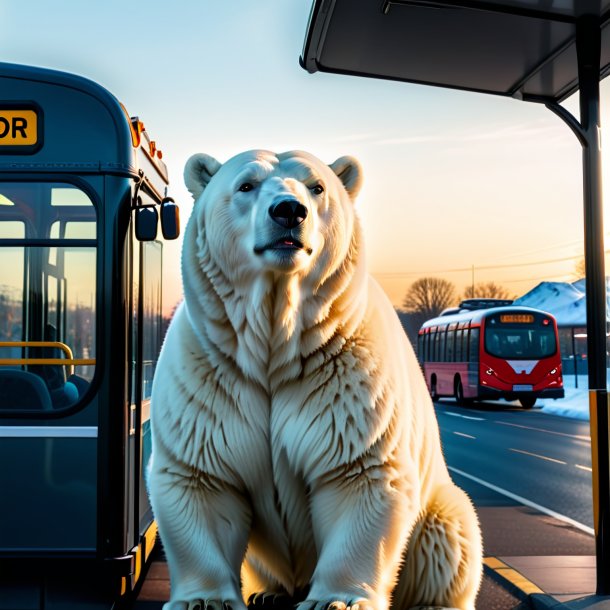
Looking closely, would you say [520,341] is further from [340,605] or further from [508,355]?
[340,605]

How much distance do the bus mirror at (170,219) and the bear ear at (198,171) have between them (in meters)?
1.50

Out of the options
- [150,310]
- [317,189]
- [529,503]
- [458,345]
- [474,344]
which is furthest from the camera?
[458,345]

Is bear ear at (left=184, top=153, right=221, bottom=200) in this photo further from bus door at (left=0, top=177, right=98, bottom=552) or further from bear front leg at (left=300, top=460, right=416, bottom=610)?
bus door at (left=0, top=177, right=98, bottom=552)

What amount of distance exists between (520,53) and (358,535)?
3.09m

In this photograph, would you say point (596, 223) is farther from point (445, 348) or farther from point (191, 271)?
point (445, 348)

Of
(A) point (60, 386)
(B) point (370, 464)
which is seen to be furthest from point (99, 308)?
(B) point (370, 464)

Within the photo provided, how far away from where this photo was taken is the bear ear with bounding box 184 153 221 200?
3.36 m

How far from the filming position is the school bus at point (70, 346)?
184 inches

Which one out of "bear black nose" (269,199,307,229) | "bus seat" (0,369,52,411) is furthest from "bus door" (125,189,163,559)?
"bear black nose" (269,199,307,229)

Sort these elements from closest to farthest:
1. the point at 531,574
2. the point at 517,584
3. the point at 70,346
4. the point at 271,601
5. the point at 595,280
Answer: the point at 271,601, the point at 595,280, the point at 70,346, the point at 517,584, the point at 531,574

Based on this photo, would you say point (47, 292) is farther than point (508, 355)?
No

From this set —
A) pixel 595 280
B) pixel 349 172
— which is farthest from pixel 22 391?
pixel 595 280

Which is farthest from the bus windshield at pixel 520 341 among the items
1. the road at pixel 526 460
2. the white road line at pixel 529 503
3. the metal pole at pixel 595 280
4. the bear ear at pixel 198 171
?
the bear ear at pixel 198 171

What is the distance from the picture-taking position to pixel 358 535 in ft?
9.80
